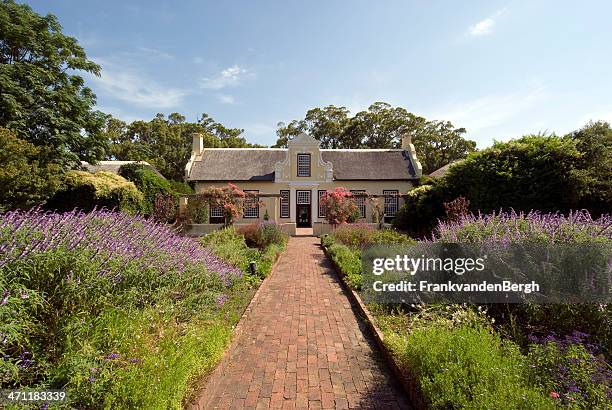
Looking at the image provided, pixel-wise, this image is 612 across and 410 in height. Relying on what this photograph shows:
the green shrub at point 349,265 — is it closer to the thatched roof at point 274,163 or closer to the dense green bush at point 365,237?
the dense green bush at point 365,237

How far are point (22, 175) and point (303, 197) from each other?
17.9 metres

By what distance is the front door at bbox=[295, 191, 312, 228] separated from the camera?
2698 cm

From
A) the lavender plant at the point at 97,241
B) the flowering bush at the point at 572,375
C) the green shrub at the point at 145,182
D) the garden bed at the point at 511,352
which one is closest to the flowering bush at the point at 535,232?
the garden bed at the point at 511,352

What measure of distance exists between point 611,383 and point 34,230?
607 centimetres

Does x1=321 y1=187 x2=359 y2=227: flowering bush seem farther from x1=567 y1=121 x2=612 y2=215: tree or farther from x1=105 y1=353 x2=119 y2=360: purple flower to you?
x1=105 y1=353 x2=119 y2=360: purple flower

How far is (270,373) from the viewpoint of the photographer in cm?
404

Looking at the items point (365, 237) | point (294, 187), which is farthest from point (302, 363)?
point (294, 187)

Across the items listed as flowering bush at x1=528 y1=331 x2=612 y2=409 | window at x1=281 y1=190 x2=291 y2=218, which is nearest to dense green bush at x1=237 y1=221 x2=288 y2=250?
flowering bush at x1=528 y1=331 x2=612 y2=409

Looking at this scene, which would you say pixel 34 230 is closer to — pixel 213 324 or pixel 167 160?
pixel 213 324

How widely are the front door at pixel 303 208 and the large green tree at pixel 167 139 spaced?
16.4 meters

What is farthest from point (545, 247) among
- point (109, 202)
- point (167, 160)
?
point (167, 160)

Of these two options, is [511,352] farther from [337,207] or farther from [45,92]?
[45,92]

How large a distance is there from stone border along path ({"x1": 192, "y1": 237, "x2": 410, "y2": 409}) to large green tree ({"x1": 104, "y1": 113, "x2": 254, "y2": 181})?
34.0 m

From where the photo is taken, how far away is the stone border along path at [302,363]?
350 cm
